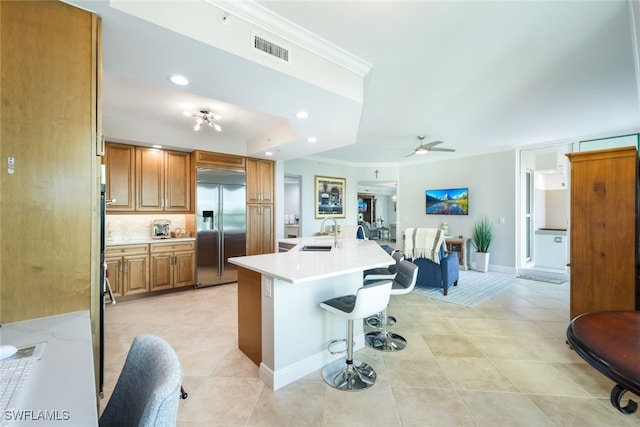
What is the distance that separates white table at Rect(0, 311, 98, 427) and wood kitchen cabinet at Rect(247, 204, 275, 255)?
12.7 ft

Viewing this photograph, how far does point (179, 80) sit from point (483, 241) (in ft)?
20.2

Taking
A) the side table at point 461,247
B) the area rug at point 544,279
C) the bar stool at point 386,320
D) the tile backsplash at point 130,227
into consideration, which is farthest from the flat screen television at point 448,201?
the tile backsplash at point 130,227

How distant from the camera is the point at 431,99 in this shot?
3.33 meters

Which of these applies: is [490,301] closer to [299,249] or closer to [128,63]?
[299,249]

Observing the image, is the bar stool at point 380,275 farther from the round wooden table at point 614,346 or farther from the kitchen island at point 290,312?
the round wooden table at point 614,346

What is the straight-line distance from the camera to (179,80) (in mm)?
2191

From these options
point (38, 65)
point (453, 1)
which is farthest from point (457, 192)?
point (38, 65)

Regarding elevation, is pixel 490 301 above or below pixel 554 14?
below

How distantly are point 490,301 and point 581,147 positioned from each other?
3.42 meters

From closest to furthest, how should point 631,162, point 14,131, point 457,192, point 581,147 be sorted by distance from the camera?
point 14,131 → point 631,162 → point 581,147 → point 457,192

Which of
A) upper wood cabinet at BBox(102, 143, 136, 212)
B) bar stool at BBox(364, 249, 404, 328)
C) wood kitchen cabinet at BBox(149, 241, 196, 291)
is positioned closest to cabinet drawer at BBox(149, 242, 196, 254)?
wood kitchen cabinet at BBox(149, 241, 196, 291)

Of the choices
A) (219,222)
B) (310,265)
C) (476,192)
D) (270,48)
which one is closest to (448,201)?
(476,192)

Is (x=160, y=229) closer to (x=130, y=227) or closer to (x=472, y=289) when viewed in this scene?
(x=130, y=227)

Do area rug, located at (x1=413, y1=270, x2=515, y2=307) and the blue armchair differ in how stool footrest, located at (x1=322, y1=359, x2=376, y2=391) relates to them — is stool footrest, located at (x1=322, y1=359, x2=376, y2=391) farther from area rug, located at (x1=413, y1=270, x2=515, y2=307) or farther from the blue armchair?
the blue armchair
